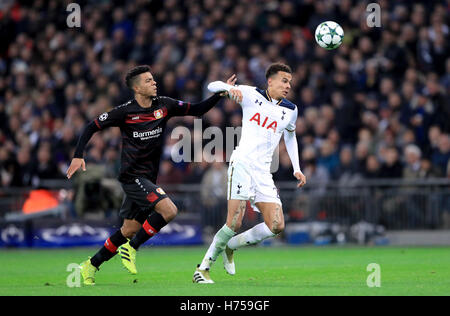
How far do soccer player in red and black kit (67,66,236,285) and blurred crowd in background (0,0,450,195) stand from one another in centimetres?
877

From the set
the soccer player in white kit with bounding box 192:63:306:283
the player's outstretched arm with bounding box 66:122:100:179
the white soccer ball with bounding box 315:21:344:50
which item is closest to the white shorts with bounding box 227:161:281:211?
the soccer player in white kit with bounding box 192:63:306:283

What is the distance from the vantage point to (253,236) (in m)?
10.7

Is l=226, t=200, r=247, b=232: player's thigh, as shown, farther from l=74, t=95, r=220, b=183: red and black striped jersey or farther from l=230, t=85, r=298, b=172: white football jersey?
l=74, t=95, r=220, b=183: red and black striped jersey

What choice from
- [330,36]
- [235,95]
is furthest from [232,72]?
[235,95]

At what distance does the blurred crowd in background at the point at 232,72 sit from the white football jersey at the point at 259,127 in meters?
8.29

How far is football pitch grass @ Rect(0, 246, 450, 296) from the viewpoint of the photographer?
9.02 m

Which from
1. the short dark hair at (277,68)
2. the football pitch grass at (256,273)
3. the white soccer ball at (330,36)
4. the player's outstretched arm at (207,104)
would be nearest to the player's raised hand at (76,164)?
the football pitch grass at (256,273)

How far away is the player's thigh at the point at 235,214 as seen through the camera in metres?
10.3

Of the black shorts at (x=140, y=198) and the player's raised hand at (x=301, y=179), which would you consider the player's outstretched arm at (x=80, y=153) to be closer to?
the black shorts at (x=140, y=198)

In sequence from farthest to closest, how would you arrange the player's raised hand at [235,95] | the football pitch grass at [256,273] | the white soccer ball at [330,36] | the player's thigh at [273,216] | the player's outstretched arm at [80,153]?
the white soccer ball at [330,36] → the player's thigh at [273,216] → the player's raised hand at [235,95] → the player's outstretched arm at [80,153] → the football pitch grass at [256,273]

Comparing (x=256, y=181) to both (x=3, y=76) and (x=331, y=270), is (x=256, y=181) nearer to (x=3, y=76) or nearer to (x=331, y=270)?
(x=331, y=270)

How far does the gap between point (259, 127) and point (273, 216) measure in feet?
3.65

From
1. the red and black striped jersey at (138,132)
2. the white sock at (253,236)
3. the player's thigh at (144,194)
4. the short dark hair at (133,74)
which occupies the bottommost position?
the white sock at (253,236)
